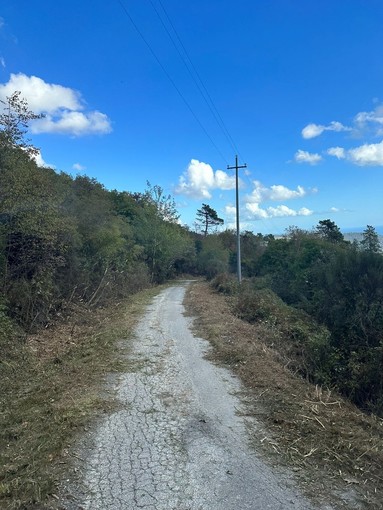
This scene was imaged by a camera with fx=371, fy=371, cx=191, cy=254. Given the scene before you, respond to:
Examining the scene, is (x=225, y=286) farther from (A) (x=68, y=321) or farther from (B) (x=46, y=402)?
(B) (x=46, y=402)

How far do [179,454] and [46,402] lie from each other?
2.47 metres

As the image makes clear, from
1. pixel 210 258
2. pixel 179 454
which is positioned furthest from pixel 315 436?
pixel 210 258

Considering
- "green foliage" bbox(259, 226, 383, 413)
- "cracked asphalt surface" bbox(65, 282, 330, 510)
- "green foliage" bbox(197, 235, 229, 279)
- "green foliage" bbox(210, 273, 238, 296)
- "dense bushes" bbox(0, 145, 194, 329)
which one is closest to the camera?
"cracked asphalt surface" bbox(65, 282, 330, 510)

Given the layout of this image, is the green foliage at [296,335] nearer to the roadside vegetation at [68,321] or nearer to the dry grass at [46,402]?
the roadside vegetation at [68,321]

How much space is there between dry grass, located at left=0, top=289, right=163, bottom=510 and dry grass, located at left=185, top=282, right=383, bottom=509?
2275 millimetres

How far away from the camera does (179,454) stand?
409 centimetres

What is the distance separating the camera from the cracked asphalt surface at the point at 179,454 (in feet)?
10.8

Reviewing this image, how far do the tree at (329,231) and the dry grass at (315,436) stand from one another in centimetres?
4747

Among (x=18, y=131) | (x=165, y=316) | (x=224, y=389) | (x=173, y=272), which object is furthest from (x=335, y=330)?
(x=173, y=272)

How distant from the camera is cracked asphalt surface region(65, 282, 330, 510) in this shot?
10.8 ft

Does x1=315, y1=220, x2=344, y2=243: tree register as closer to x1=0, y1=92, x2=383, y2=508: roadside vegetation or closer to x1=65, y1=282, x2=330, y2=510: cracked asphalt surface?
x1=0, y1=92, x2=383, y2=508: roadside vegetation

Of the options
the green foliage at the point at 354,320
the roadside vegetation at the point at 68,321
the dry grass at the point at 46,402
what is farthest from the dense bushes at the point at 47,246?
the green foliage at the point at 354,320

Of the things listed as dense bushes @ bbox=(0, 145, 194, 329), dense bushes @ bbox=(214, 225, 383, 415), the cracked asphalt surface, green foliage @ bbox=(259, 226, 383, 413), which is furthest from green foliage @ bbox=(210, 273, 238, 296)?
the cracked asphalt surface

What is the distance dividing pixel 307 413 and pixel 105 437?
2691 mm
